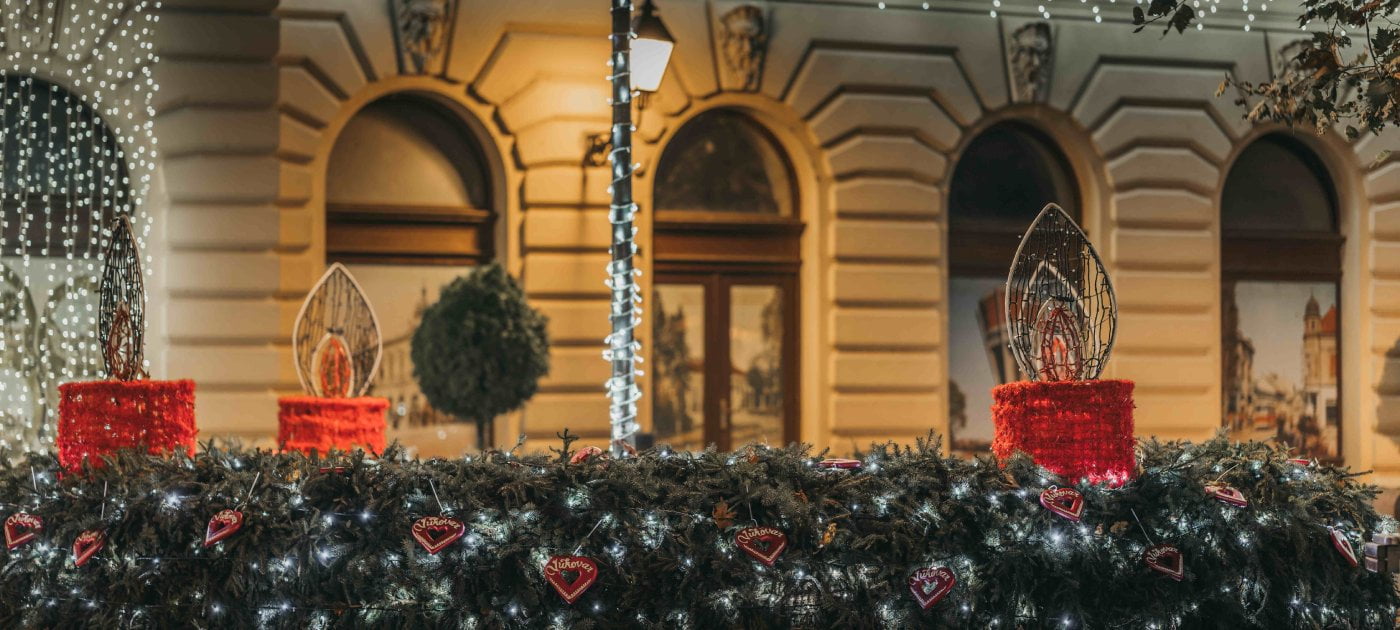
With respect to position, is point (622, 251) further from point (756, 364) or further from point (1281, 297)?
point (1281, 297)

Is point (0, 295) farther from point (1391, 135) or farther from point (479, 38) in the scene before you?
point (1391, 135)

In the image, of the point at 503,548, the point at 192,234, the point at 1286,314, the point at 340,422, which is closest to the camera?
the point at 503,548

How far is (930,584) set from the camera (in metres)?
6.19

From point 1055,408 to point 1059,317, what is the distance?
477 millimetres

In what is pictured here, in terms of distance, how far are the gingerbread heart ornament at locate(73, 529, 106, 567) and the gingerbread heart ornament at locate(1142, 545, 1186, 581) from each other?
4489 mm

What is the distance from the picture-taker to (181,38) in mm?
13383

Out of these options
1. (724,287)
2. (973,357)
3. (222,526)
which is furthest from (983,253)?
(222,526)

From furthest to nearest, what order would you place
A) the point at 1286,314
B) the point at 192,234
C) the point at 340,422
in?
the point at 1286,314, the point at 192,234, the point at 340,422

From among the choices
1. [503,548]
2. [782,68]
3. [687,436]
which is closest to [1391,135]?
[782,68]

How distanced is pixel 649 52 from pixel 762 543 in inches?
187

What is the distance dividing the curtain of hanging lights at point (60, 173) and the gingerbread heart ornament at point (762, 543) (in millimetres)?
9075

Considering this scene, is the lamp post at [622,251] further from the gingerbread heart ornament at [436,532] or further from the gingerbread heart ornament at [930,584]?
the gingerbread heart ornament at [930,584]

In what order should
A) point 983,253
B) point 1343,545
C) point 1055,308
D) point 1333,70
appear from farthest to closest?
point 983,253
point 1333,70
point 1055,308
point 1343,545

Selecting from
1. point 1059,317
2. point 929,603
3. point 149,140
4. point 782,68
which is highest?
point 782,68
